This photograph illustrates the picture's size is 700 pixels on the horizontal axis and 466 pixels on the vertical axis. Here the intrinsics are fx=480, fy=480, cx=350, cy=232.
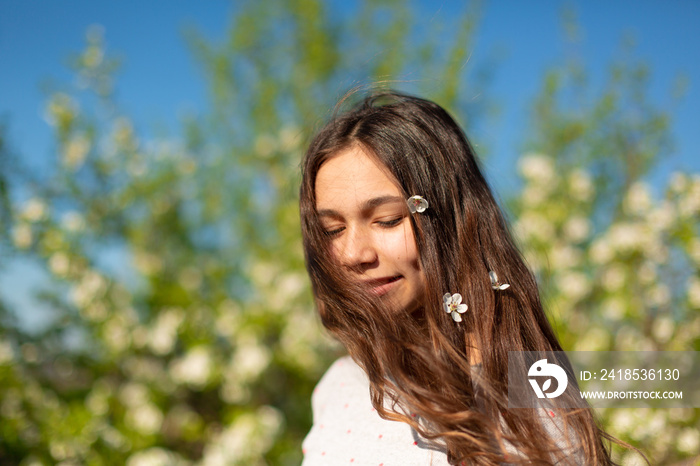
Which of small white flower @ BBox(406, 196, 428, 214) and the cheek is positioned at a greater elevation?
small white flower @ BBox(406, 196, 428, 214)

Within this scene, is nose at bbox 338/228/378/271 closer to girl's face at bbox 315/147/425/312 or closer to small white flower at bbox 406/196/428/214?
girl's face at bbox 315/147/425/312

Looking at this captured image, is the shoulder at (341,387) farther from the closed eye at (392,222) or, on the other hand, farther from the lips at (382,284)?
the closed eye at (392,222)

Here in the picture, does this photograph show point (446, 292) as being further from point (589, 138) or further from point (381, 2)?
point (381, 2)

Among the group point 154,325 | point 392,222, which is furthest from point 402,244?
point 154,325

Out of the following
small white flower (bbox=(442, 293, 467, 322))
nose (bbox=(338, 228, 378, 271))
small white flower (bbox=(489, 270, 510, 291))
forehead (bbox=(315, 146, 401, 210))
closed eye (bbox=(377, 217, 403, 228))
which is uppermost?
forehead (bbox=(315, 146, 401, 210))

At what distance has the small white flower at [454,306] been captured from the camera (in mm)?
1146

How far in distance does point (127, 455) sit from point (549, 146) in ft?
13.1

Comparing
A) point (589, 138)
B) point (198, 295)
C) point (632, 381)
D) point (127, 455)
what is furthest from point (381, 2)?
point (127, 455)

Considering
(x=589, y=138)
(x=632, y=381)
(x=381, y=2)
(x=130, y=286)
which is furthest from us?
(x=381, y=2)

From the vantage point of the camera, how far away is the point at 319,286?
129 cm

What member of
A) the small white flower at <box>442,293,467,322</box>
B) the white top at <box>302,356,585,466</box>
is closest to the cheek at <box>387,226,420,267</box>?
the small white flower at <box>442,293,467,322</box>

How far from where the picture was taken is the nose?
118cm

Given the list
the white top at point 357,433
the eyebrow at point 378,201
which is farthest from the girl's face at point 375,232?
the white top at point 357,433

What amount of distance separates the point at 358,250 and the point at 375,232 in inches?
2.4
